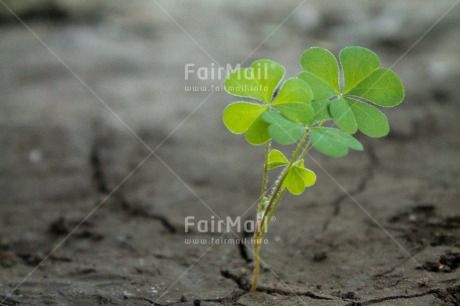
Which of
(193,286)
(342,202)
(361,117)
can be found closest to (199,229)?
(193,286)

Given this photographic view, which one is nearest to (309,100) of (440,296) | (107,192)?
(440,296)

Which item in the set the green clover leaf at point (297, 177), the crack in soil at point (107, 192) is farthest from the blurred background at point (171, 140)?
the green clover leaf at point (297, 177)

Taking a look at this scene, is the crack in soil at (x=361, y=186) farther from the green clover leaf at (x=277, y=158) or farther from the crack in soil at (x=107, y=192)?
the crack in soil at (x=107, y=192)

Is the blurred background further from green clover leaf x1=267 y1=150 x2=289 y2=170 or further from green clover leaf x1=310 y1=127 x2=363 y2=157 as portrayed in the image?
green clover leaf x1=310 y1=127 x2=363 y2=157

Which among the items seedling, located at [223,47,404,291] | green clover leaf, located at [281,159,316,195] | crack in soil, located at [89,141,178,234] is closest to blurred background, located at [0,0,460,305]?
crack in soil, located at [89,141,178,234]

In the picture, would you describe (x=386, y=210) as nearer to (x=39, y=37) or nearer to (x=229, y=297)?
(x=229, y=297)
